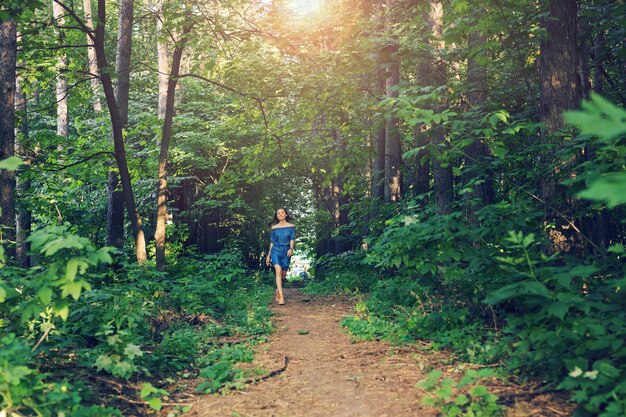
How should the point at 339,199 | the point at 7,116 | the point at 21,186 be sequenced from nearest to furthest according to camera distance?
the point at 7,116, the point at 21,186, the point at 339,199

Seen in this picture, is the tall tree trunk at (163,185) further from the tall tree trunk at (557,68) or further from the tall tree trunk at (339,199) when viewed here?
the tall tree trunk at (339,199)

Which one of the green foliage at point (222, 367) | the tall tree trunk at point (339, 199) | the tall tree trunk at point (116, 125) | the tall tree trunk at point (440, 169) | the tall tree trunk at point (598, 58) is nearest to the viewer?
the green foliage at point (222, 367)

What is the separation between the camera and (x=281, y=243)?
38.7 ft

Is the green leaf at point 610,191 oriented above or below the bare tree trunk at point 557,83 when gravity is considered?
below

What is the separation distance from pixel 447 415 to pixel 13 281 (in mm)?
3905

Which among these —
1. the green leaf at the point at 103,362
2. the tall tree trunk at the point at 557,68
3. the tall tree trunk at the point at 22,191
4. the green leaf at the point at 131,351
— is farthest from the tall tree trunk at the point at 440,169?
the tall tree trunk at the point at 22,191

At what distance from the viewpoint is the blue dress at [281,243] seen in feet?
38.5

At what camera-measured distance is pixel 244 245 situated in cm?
2420

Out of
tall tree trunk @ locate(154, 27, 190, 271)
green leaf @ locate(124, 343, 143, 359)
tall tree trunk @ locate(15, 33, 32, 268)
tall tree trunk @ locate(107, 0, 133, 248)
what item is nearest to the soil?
green leaf @ locate(124, 343, 143, 359)

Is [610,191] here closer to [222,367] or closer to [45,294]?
[45,294]

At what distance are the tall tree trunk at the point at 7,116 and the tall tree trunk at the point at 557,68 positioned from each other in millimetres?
8262

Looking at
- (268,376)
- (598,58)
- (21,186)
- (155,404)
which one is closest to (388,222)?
(268,376)

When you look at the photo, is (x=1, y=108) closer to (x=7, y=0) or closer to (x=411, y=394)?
(x=7, y=0)

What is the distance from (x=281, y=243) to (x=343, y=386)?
268 inches
